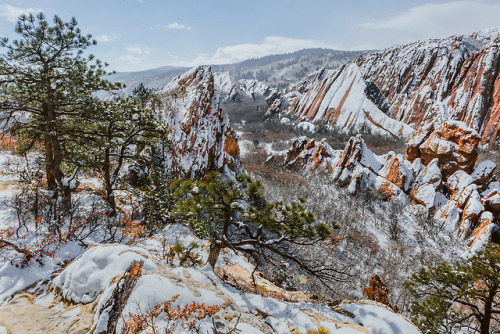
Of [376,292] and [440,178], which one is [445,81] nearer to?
[440,178]

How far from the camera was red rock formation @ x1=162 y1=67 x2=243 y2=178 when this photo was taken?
2070 cm

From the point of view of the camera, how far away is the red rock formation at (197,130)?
20.7m

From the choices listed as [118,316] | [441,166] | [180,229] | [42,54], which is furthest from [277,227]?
[441,166]

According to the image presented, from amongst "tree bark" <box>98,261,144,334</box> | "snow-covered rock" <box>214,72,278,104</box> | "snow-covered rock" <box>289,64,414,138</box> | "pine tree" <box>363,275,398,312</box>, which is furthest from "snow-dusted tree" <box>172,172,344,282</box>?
"snow-covered rock" <box>214,72,278,104</box>

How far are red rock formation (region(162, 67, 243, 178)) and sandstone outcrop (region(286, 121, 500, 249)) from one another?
24275mm

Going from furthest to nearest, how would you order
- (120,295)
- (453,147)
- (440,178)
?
1. (440,178)
2. (453,147)
3. (120,295)

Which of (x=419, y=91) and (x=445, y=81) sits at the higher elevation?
(x=445, y=81)

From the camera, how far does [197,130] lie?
2200 cm

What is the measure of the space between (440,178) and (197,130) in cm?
3354

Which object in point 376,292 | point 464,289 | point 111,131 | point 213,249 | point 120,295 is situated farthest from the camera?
point 376,292

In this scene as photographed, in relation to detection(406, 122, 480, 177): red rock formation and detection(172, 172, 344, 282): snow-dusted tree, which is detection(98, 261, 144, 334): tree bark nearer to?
detection(172, 172, 344, 282): snow-dusted tree

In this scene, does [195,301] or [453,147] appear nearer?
[195,301]

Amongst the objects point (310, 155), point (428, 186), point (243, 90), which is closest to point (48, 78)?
point (428, 186)

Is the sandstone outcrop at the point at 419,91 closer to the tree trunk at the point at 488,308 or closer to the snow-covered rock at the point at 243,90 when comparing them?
the tree trunk at the point at 488,308
